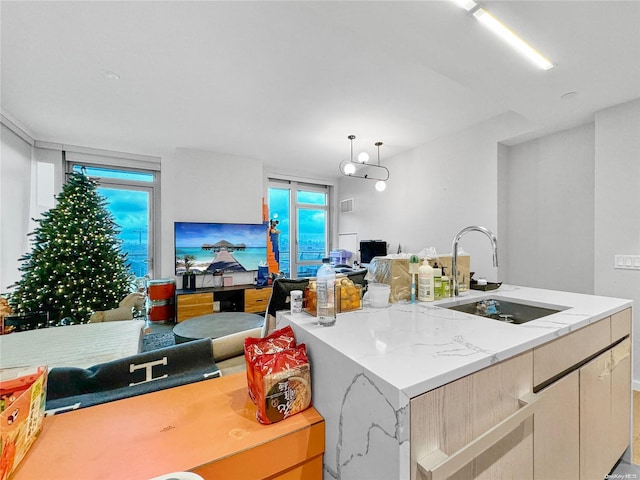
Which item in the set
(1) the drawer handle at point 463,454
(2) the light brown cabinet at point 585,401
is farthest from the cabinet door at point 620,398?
(1) the drawer handle at point 463,454

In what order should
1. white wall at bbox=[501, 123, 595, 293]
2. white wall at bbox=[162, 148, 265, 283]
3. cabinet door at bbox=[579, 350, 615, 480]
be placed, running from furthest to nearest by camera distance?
white wall at bbox=[162, 148, 265, 283]
white wall at bbox=[501, 123, 595, 293]
cabinet door at bbox=[579, 350, 615, 480]

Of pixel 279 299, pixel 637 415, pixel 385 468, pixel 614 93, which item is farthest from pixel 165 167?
pixel 637 415

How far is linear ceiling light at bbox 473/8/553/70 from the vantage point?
4.68 feet

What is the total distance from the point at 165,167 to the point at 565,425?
18.0ft

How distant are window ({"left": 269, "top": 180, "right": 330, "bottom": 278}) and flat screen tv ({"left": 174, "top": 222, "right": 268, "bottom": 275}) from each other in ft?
3.04

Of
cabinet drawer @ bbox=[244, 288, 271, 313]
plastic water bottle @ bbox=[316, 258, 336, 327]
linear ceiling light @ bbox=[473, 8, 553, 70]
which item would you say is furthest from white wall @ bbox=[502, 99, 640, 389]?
cabinet drawer @ bbox=[244, 288, 271, 313]

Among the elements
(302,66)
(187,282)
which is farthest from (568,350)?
(187,282)

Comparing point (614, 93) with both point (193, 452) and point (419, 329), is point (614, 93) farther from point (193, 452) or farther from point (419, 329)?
point (193, 452)

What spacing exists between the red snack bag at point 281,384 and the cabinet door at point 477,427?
400 mm

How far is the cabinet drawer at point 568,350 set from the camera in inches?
35.2

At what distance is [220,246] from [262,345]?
3859mm

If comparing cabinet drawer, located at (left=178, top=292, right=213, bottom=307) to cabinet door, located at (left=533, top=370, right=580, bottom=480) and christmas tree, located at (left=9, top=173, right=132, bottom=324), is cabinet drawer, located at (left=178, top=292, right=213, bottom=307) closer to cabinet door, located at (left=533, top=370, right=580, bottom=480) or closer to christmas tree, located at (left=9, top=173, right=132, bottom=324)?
christmas tree, located at (left=9, top=173, right=132, bottom=324)

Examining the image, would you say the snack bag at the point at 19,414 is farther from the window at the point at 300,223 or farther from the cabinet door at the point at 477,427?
the window at the point at 300,223

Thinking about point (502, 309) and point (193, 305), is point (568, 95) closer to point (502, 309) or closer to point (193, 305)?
point (502, 309)
